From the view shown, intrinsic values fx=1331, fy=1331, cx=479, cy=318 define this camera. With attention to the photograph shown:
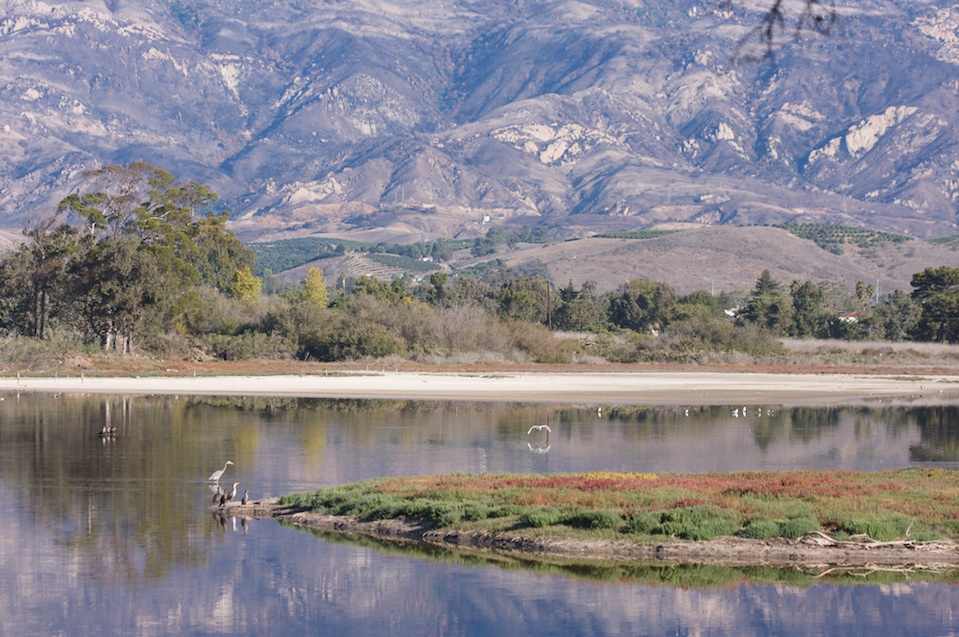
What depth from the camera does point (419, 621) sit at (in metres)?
20.2

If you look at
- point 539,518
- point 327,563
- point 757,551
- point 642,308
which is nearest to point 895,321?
point 642,308

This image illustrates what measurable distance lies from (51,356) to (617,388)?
3237 cm

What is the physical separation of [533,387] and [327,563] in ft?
160

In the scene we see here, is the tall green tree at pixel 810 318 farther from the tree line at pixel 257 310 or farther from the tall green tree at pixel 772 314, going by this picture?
the tall green tree at pixel 772 314

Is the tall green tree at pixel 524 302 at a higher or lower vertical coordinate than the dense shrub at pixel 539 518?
higher

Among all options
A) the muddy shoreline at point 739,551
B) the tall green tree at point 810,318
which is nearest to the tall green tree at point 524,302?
the tall green tree at point 810,318

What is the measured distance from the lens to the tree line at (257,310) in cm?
8288

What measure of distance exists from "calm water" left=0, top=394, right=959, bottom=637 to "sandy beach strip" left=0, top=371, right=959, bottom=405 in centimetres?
1919

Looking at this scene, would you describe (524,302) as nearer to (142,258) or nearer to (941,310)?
(941,310)

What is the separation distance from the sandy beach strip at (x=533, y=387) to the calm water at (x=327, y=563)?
63.0ft

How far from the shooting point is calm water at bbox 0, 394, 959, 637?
20172 mm

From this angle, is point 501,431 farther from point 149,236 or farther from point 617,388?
point 149,236

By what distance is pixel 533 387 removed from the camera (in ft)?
237

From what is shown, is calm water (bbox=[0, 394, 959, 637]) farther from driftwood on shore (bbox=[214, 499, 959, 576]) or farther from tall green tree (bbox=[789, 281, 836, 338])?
tall green tree (bbox=[789, 281, 836, 338])
